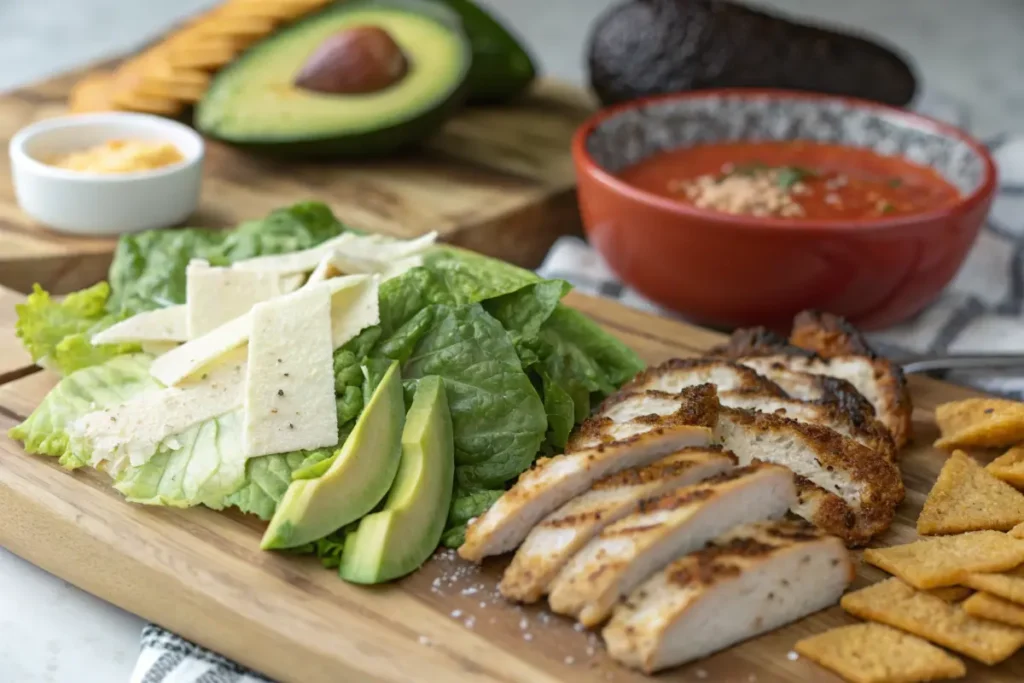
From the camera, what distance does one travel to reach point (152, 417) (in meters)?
3.17

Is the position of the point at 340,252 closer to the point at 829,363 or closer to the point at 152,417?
the point at 152,417

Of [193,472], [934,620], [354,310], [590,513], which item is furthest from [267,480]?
[934,620]

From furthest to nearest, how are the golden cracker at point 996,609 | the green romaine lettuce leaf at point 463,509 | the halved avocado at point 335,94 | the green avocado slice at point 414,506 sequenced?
the halved avocado at point 335,94 → the green romaine lettuce leaf at point 463,509 → the green avocado slice at point 414,506 → the golden cracker at point 996,609

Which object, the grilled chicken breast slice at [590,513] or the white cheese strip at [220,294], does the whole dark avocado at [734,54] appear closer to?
the white cheese strip at [220,294]

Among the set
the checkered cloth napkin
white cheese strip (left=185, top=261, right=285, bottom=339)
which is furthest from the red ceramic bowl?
white cheese strip (left=185, top=261, right=285, bottom=339)

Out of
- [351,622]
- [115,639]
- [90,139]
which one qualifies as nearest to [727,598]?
[351,622]

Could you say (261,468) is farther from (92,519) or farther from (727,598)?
(727,598)

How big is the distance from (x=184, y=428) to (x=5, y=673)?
696 mm

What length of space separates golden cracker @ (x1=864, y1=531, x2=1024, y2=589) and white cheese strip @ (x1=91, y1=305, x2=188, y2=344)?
1867 millimetres

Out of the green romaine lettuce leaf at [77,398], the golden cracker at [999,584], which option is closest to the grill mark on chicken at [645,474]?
the golden cracker at [999,584]

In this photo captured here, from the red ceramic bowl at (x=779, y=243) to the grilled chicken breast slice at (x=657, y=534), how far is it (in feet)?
4.70

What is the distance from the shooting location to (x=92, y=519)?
115 inches

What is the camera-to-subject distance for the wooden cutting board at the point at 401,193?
4.42 metres

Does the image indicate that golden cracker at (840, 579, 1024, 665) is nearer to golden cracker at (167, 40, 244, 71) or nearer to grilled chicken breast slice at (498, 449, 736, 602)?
grilled chicken breast slice at (498, 449, 736, 602)
